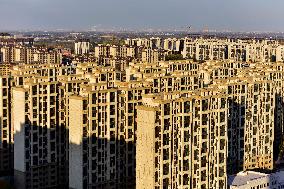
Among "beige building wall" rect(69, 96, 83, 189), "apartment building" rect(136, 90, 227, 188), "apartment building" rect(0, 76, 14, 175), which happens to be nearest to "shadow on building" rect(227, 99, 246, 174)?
"apartment building" rect(136, 90, 227, 188)

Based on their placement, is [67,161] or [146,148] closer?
[146,148]

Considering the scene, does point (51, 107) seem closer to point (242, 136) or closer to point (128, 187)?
point (128, 187)

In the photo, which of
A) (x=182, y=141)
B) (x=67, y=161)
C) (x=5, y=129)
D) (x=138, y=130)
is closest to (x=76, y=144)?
(x=67, y=161)

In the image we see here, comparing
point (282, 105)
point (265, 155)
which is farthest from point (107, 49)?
point (265, 155)

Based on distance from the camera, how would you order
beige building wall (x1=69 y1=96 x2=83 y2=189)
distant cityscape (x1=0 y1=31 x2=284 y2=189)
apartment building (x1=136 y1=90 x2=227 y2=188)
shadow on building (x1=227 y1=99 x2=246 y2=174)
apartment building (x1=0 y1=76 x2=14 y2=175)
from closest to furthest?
apartment building (x1=136 y1=90 x2=227 y2=188)
distant cityscape (x1=0 y1=31 x2=284 y2=189)
beige building wall (x1=69 y1=96 x2=83 y2=189)
shadow on building (x1=227 y1=99 x2=246 y2=174)
apartment building (x1=0 y1=76 x2=14 y2=175)

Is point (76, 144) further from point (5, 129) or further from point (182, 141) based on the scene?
point (5, 129)

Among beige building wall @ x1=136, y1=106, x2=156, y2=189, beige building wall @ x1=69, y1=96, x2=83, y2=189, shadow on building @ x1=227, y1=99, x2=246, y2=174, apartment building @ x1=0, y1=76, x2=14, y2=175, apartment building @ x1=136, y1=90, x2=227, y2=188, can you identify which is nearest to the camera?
beige building wall @ x1=136, y1=106, x2=156, y2=189

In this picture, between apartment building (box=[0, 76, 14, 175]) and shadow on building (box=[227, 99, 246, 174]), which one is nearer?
shadow on building (box=[227, 99, 246, 174])

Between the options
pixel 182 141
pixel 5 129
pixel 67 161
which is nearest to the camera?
pixel 182 141

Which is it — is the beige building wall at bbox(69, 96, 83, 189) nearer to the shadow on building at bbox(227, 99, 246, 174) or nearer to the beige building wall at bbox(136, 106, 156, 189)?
the beige building wall at bbox(136, 106, 156, 189)
